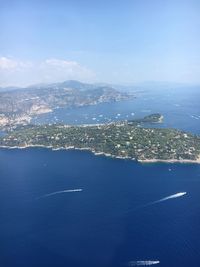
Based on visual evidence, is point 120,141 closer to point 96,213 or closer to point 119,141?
point 119,141

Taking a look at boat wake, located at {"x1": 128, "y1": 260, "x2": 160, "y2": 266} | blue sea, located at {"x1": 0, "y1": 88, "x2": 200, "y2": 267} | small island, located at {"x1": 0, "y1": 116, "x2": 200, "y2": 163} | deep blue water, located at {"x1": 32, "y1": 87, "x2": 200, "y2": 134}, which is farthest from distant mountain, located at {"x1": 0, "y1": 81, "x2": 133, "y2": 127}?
boat wake, located at {"x1": 128, "y1": 260, "x2": 160, "y2": 266}

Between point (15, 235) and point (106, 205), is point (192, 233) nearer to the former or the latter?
point (106, 205)

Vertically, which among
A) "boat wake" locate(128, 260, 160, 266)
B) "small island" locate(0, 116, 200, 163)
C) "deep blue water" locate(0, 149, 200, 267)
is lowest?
"boat wake" locate(128, 260, 160, 266)

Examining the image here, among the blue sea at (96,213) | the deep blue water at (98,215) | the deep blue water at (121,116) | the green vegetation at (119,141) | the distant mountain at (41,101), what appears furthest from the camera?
the distant mountain at (41,101)

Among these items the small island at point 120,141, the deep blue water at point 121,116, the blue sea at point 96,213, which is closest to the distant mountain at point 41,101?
the deep blue water at point 121,116

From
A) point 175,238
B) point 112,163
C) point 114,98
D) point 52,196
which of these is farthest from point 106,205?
point 114,98

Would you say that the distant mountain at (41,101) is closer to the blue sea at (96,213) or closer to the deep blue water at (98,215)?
the blue sea at (96,213)

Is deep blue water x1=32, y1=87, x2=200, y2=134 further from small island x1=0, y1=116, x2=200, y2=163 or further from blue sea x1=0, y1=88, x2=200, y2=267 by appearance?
blue sea x1=0, y1=88, x2=200, y2=267
